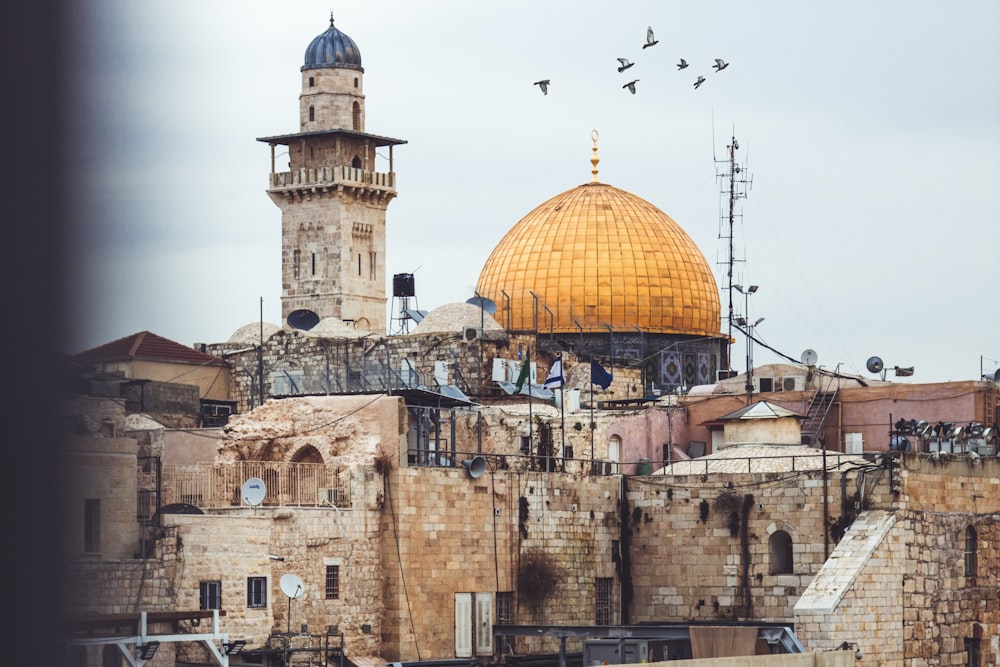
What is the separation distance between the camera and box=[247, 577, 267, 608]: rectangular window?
24469 millimetres

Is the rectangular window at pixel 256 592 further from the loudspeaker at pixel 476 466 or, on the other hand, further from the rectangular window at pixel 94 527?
the loudspeaker at pixel 476 466

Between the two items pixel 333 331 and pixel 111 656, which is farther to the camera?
pixel 333 331

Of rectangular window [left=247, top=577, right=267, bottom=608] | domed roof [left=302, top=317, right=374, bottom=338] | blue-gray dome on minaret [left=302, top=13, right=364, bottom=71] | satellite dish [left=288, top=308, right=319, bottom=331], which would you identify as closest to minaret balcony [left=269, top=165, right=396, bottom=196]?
blue-gray dome on minaret [left=302, top=13, right=364, bottom=71]

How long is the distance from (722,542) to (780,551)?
1.03 m

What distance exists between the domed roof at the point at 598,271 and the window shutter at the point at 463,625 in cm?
1706

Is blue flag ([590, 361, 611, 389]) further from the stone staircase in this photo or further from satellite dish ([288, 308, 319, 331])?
satellite dish ([288, 308, 319, 331])

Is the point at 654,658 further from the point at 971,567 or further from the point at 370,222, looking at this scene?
the point at 370,222

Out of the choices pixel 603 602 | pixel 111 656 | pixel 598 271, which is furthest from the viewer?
pixel 598 271

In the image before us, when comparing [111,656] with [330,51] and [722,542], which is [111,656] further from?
[330,51]

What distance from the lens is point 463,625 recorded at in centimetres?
2802

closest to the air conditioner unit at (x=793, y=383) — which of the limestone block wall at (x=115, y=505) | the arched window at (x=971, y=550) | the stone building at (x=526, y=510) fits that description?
the stone building at (x=526, y=510)

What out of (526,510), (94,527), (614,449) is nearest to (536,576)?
(526,510)

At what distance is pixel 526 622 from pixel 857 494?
608cm

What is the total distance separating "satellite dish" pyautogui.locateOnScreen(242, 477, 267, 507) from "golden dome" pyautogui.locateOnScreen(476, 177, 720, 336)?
1965 centimetres
